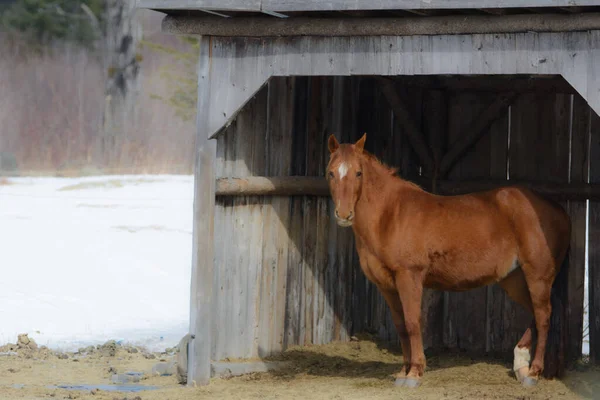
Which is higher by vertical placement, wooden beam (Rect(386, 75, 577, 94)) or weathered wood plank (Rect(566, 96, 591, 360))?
wooden beam (Rect(386, 75, 577, 94))

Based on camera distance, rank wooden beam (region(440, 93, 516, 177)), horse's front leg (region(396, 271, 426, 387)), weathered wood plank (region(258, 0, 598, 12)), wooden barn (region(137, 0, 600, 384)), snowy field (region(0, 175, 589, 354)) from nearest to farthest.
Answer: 1. weathered wood plank (region(258, 0, 598, 12))
2. wooden barn (region(137, 0, 600, 384))
3. horse's front leg (region(396, 271, 426, 387))
4. wooden beam (region(440, 93, 516, 177))
5. snowy field (region(0, 175, 589, 354))

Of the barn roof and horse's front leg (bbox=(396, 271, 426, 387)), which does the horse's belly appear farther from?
the barn roof

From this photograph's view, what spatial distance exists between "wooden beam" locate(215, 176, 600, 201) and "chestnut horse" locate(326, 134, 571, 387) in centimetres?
85

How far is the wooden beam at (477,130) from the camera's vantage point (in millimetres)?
9211

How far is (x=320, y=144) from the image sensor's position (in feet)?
31.0

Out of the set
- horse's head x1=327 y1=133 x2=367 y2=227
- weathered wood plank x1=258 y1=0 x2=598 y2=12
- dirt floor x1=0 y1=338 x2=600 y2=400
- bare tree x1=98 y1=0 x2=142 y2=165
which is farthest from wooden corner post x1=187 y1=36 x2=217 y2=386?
bare tree x1=98 y1=0 x2=142 y2=165

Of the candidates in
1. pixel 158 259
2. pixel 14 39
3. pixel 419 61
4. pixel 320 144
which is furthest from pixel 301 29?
pixel 14 39

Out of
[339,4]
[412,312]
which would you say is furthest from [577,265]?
[339,4]

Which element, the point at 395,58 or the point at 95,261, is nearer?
the point at 395,58

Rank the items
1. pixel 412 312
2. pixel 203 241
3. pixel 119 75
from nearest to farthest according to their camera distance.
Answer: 1. pixel 412 312
2. pixel 203 241
3. pixel 119 75

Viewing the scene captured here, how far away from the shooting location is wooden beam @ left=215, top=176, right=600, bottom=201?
8.33 meters

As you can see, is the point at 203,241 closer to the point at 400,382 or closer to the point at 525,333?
the point at 400,382

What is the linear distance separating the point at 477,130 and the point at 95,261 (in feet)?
21.5

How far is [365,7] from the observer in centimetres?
727
